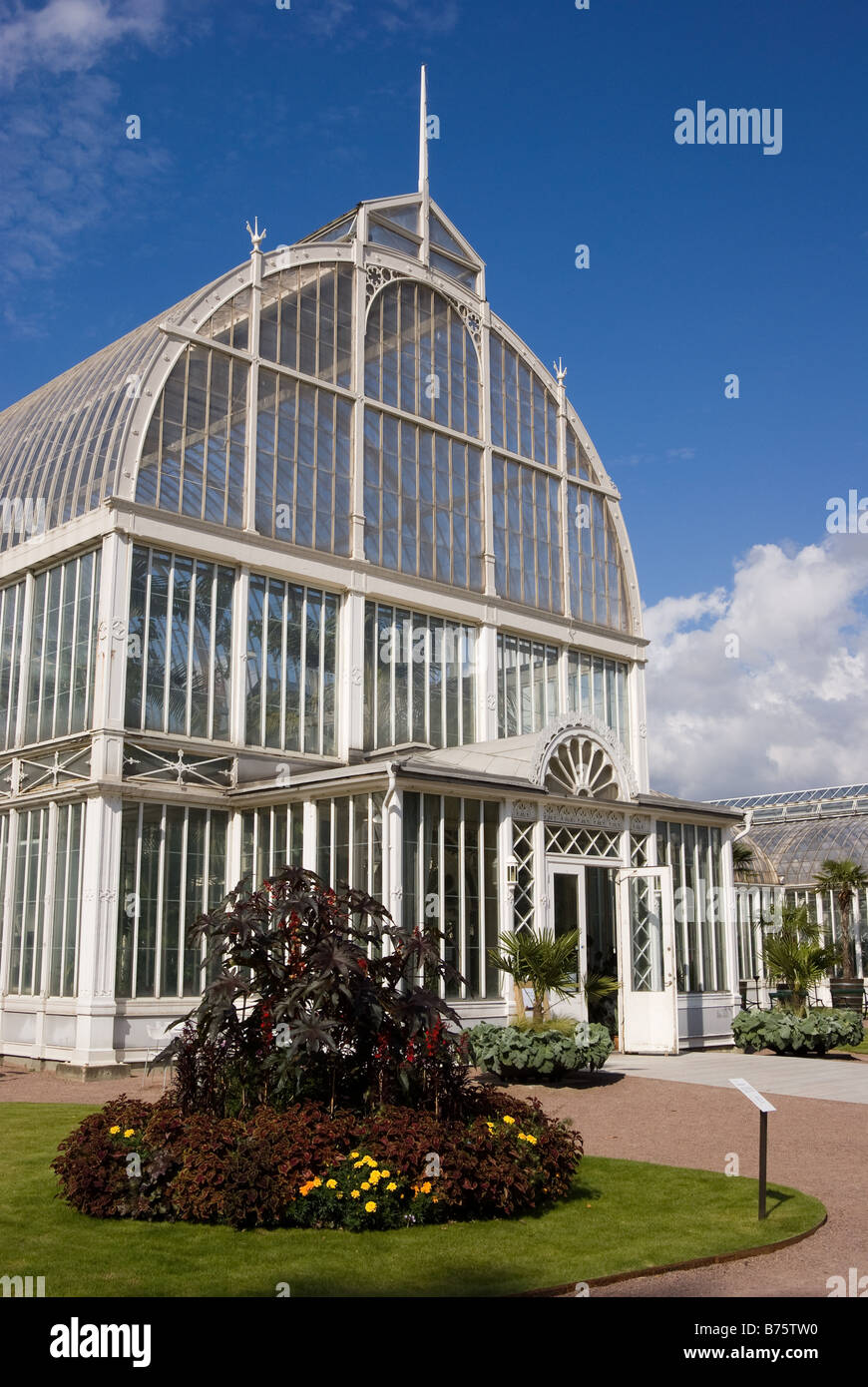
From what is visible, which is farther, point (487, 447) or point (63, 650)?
point (487, 447)

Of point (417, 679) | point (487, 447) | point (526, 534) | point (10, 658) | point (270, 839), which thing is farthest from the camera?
point (526, 534)

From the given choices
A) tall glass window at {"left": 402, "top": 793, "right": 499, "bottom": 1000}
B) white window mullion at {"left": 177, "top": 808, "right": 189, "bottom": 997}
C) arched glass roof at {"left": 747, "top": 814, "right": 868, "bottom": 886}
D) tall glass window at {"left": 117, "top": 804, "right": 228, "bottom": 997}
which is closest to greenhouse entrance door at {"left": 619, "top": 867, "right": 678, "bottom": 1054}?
tall glass window at {"left": 402, "top": 793, "right": 499, "bottom": 1000}

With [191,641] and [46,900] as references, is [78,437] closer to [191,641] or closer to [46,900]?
[191,641]

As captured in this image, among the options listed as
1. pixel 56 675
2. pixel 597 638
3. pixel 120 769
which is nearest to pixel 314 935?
pixel 120 769

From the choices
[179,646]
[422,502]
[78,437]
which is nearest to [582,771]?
[179,646]

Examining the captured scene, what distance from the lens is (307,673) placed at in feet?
76.1

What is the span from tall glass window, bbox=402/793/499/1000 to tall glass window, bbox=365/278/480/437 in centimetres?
1055

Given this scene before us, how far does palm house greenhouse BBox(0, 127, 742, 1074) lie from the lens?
1970cm

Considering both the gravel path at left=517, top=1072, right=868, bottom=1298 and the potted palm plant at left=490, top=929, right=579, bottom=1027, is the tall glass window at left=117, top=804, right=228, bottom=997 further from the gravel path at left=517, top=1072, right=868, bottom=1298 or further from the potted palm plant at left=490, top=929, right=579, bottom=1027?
the gravel path at left=517, top=1072, right=868, bottom=1298

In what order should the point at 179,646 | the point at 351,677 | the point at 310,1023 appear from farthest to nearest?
1. the point at 351,677
2. the point at 179,646
3. the point at 310,1023

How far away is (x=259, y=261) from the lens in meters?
23.7

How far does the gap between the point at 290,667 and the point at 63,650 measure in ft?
13.7

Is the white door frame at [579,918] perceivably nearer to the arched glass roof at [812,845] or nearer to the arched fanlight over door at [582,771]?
the arched fanlight over door at [582,771]

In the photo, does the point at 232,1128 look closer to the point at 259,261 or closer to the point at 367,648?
the point at 367,648
